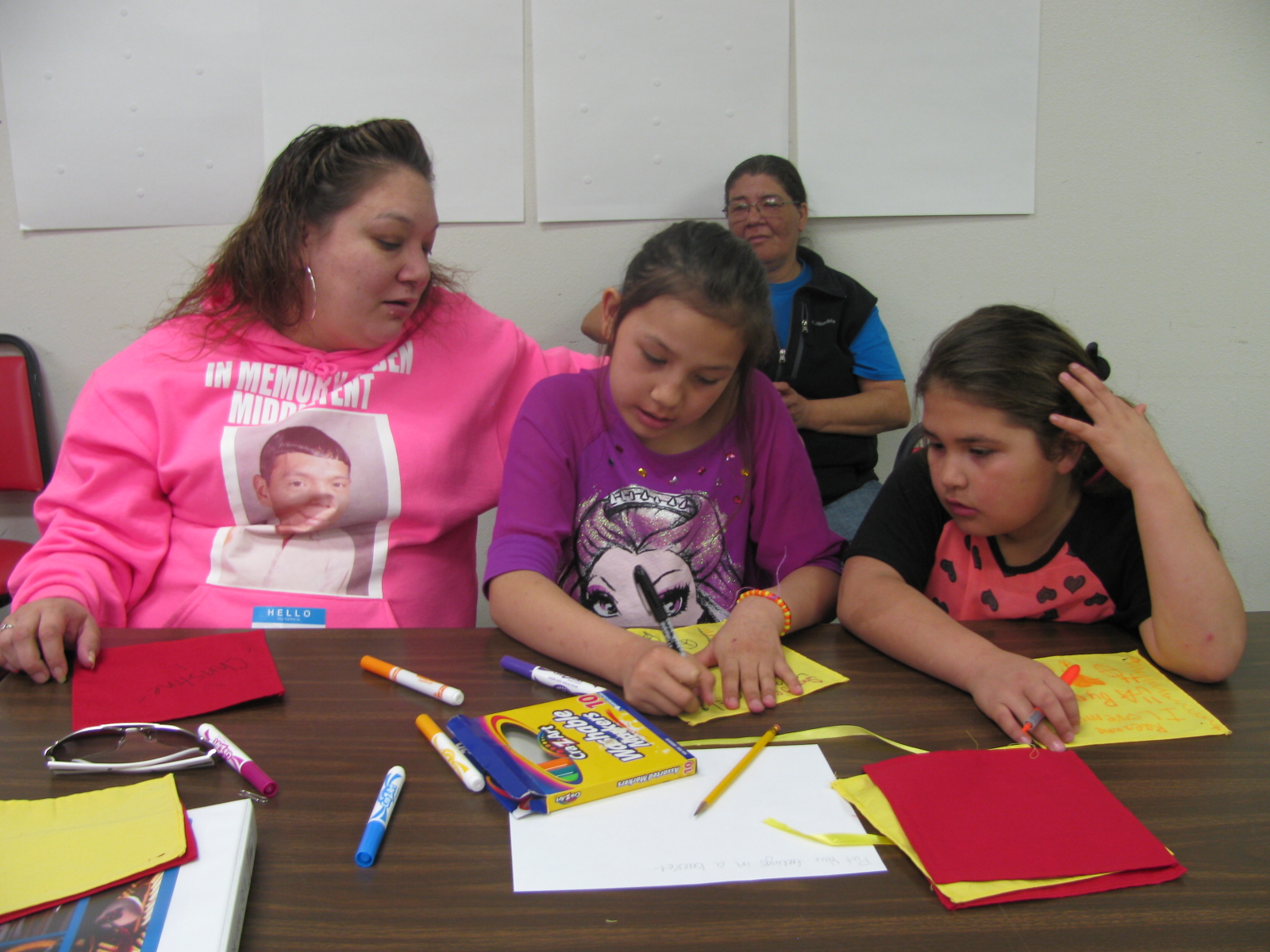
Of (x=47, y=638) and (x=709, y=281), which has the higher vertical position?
(x=709, y=281)

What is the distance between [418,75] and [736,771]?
1.86 meters

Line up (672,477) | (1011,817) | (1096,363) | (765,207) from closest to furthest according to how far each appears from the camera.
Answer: (1011,817) → (1096,363) → (672,477) → (765,207)

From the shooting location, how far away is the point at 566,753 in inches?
27.2

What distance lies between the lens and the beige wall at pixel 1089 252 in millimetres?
Answer: 2098

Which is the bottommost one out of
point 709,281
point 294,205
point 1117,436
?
point 1117,436

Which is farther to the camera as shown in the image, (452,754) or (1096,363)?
(1096,363)

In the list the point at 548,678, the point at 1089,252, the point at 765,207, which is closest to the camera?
the point at 548,678

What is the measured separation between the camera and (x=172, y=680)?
837 mm

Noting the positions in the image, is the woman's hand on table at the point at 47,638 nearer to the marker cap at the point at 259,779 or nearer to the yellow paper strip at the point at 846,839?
the marker cap at the point at 259,779

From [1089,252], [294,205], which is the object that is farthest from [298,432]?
[1089,252]

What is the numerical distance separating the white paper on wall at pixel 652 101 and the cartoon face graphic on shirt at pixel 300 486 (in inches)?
43.2

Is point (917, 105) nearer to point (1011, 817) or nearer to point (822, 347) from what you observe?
point (822, 347)

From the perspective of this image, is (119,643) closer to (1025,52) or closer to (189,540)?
(189,540)

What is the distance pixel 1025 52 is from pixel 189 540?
215cm
